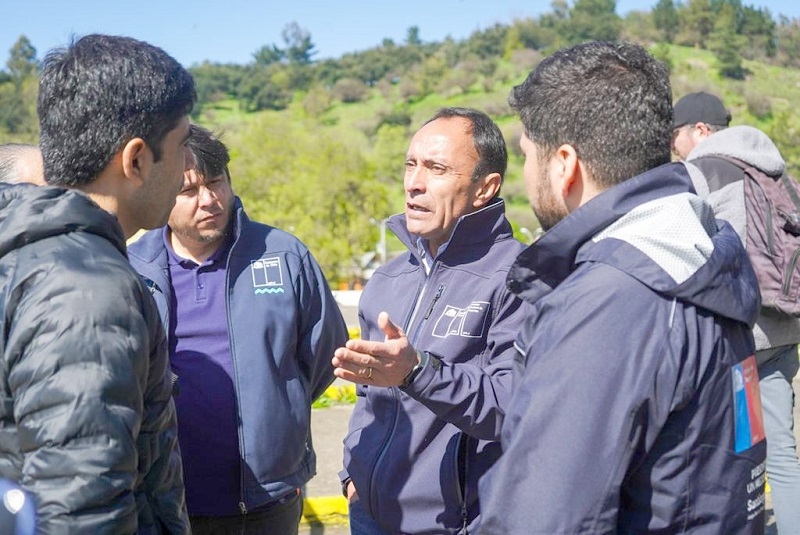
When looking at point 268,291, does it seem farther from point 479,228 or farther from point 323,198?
point 323,198

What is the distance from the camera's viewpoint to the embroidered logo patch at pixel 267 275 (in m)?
3.34

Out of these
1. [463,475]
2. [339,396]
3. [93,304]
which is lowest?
[339,396]

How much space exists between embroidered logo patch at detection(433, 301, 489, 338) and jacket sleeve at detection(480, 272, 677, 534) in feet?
3.74

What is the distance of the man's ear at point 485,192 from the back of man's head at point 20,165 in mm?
1604

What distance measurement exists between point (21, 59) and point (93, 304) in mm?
111291

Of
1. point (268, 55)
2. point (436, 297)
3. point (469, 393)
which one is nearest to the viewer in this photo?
point (469, 393)

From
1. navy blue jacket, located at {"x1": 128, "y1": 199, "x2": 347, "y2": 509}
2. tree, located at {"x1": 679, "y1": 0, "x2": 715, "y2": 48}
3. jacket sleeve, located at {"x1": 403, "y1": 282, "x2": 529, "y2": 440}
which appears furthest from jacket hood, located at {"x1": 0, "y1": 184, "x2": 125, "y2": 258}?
tree, located at {"x1": 679, "y1": 0, "x2": 715, "y2": 48}

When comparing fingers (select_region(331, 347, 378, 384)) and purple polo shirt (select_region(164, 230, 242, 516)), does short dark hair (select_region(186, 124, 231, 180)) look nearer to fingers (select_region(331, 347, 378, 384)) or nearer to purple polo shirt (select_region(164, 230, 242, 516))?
purple polo shirt (select_region(164, 230, 242, 516))

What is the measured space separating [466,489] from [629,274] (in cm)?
132

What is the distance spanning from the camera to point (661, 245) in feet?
5.50

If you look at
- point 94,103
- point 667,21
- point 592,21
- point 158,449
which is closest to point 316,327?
point 158,449

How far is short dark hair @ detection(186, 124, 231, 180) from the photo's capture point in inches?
135

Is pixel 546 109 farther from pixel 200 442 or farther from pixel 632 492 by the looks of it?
pixel 200 442

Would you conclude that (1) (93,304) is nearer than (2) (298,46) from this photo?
Yes
